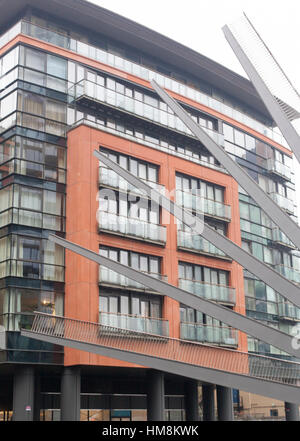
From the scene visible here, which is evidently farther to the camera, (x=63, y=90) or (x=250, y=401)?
(x=250, y=401)

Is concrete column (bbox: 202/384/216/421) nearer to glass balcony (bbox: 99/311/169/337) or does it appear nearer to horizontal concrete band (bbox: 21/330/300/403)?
glass balcony (bbox: 99/311/169/337)

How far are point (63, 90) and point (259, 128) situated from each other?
64.0ft

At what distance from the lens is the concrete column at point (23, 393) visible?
96.2 feet

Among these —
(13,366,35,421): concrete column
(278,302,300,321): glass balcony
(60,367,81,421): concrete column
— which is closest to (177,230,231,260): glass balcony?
(278,302,300,321): glass balcony

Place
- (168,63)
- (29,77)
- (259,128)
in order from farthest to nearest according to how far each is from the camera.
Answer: (259,128), (168,63), (29,77)

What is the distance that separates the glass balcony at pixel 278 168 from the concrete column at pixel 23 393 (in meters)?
26.5

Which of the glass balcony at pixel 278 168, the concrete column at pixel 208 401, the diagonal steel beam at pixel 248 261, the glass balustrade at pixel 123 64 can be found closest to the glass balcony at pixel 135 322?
the concrete column at pixel 208 401

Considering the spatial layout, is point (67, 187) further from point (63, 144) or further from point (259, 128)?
point (259, 128)

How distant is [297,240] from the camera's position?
1716 cm

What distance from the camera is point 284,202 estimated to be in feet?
160

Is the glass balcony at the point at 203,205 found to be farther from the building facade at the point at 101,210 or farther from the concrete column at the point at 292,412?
the concrete column at the point at 292,412

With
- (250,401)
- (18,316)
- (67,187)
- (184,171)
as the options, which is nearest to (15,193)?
(67,187)

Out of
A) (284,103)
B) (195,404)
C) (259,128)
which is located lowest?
(195,404)

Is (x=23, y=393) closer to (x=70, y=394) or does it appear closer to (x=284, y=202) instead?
(x=70, y=394)
